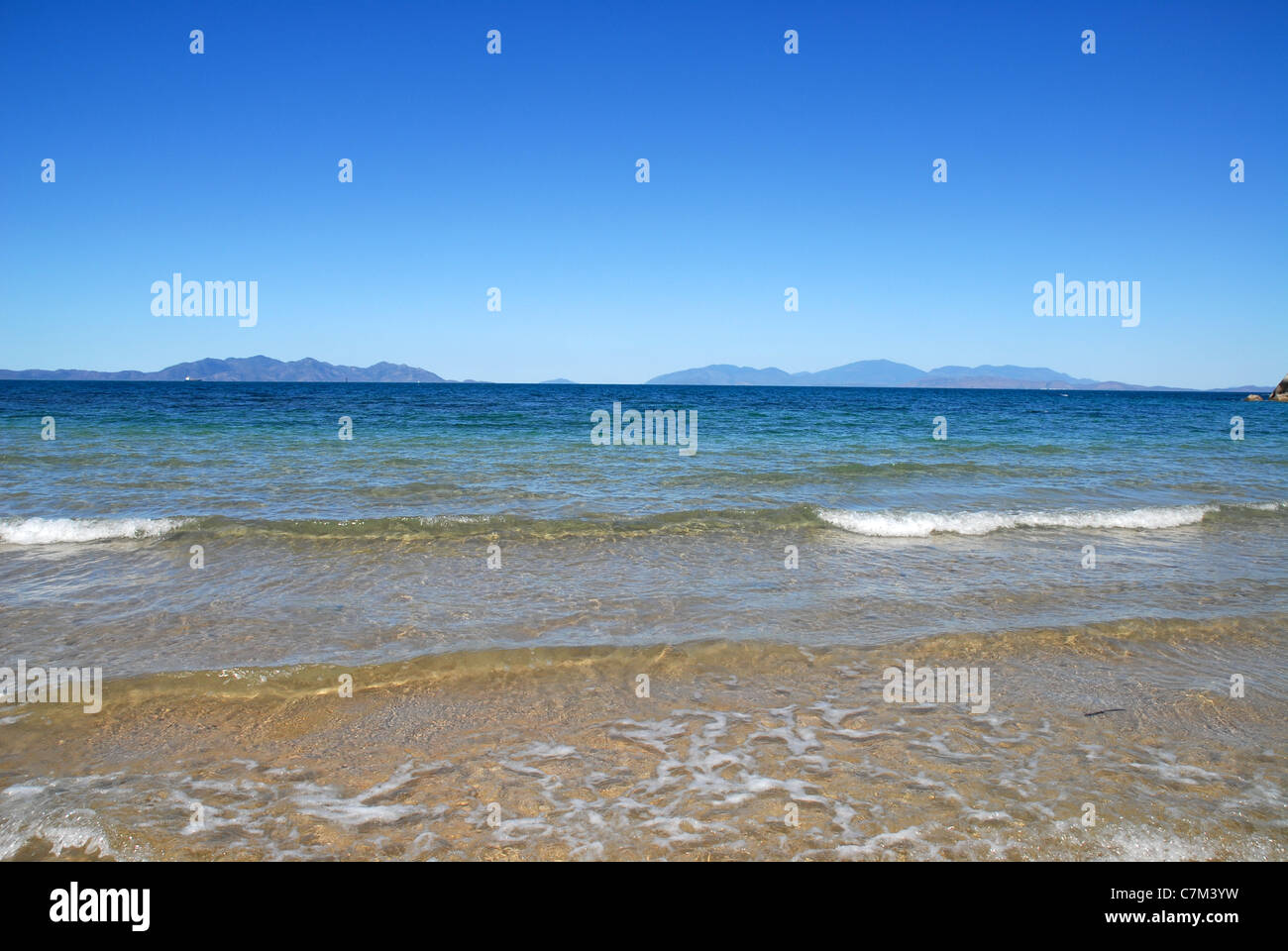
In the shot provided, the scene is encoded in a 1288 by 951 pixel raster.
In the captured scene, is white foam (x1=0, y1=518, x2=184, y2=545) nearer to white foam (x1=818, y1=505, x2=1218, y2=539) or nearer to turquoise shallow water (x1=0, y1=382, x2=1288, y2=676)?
turquoise shallow water (x1=0, y1=382, x2=1288, y2=676)

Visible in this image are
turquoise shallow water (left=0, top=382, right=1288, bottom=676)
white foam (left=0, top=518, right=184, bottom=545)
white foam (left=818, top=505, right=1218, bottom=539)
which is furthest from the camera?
white foam (left=818, top=505, right=1218, bottom=539)

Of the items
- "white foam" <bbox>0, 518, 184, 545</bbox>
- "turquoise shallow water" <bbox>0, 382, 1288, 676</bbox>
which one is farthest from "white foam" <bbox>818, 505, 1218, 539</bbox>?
"white foam" <bbox>0, 518, 184, 545</bbox>

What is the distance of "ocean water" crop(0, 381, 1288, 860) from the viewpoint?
→ 3.56 meters

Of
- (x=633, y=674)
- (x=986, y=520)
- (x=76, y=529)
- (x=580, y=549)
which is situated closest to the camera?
(x=633, y=674)

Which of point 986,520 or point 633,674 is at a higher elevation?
point 986,520

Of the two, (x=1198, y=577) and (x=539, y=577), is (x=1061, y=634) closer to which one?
(x=1198, y=577)

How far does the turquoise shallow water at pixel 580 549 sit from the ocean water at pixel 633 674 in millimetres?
Answer: 74

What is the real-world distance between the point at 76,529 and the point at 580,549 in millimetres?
7541

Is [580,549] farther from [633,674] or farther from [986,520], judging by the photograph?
[986,520]

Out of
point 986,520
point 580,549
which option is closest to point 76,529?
point 580,549

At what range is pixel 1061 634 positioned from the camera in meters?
6.38

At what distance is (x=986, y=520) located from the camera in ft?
37.7

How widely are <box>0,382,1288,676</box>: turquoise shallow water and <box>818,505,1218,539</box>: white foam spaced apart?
64 millimetres
